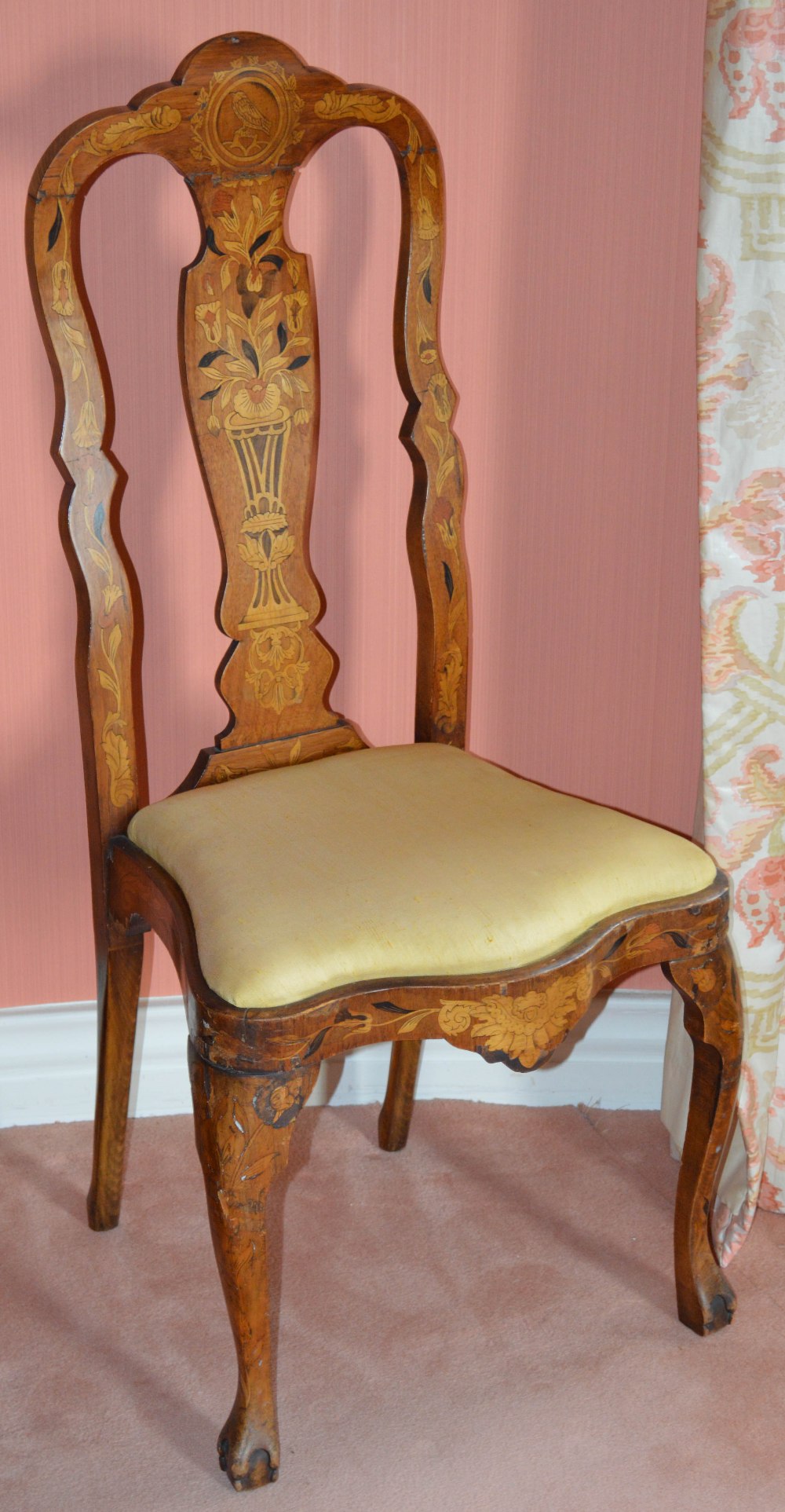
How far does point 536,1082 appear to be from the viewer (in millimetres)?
1791

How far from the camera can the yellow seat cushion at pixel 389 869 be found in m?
1.06

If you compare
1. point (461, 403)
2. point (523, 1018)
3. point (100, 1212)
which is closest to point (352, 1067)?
point (100, 1212)

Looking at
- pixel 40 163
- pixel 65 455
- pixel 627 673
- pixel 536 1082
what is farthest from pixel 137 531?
pixel 536 1082

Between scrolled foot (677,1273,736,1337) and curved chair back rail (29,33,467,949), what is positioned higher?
curved chair back rail (29,33,467,949)

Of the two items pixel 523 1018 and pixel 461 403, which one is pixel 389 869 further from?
pixel 461 403

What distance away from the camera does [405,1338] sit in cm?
137

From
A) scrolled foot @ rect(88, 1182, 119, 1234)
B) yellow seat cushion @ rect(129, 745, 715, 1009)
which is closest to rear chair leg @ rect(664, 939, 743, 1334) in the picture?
yellow seat cushion @ rect(129, 745, 715, 1009)

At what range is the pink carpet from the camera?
120cm

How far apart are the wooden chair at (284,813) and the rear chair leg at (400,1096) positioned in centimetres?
34

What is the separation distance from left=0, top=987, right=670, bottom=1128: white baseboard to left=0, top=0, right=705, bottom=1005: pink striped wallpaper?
0.18 ft

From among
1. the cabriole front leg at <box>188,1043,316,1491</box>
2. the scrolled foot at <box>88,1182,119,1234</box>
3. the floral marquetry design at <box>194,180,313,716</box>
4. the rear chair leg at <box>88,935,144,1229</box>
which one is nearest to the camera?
the cabriole front leg at <box>188,1043,316,1491</box>

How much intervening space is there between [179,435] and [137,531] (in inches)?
4.7

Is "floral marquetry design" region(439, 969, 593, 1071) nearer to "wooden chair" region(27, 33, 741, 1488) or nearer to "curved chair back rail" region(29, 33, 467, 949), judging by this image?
"wooden chair" region(27, 33, 741, 1488)

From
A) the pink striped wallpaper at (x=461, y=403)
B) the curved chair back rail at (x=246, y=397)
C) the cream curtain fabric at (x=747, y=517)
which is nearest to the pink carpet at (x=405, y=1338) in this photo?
the cream curtain fabric at (x=747, y=517)
